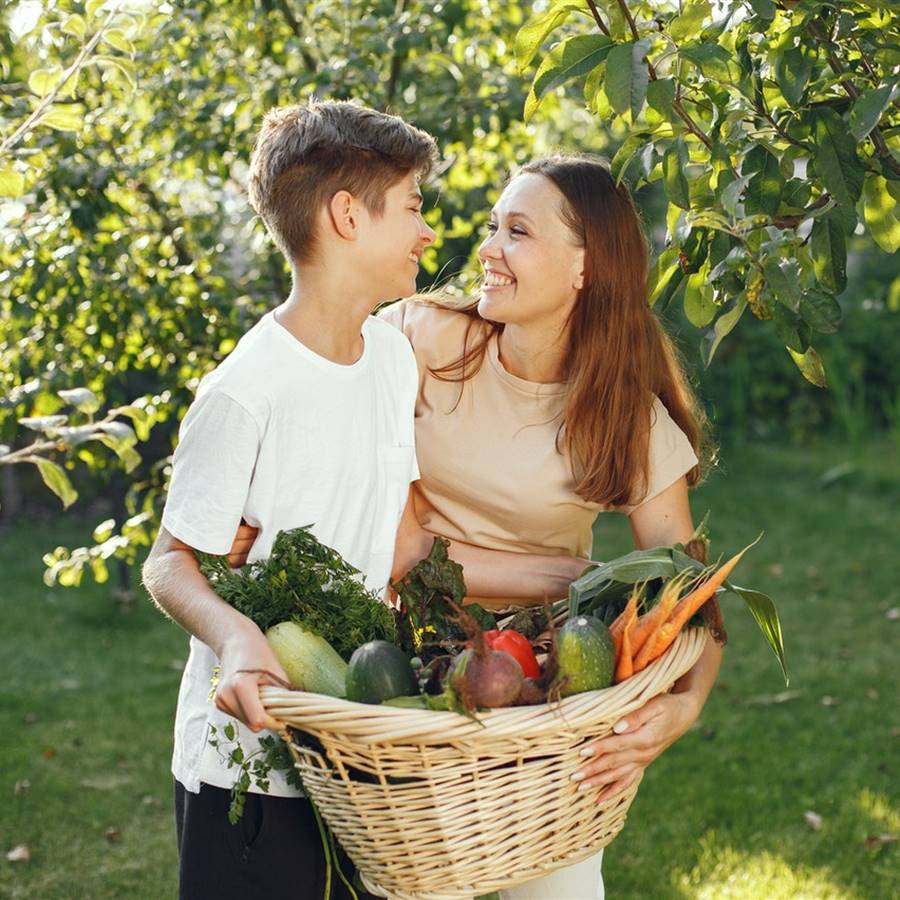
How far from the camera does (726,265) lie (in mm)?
1927

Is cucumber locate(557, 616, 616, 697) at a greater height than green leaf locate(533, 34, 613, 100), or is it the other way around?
green leaf locate(533, 34, 613, 100)

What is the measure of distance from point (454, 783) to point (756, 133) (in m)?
1.09

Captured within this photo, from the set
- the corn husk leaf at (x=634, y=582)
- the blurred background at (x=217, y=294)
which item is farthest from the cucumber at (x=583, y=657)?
the blurred background at (x=217, y=294)

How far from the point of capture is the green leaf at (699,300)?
7.16ft

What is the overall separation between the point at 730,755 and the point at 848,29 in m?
3.21

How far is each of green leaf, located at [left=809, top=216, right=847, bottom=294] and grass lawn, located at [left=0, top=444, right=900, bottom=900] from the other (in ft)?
7.14

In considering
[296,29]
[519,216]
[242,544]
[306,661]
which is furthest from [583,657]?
[296,29]

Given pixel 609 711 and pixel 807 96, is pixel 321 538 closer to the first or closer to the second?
pixel 609 711

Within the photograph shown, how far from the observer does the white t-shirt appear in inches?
81.8

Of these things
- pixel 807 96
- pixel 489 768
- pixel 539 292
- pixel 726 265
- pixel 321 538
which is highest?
pixel 807 96

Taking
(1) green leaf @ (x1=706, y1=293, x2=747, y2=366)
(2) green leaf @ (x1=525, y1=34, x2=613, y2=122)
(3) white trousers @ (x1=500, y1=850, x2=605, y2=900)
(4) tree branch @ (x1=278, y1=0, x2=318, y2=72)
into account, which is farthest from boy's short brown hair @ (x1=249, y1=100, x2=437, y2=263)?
(4) tree branch @ (x1=278, y1=0, x2=318, y2=72)

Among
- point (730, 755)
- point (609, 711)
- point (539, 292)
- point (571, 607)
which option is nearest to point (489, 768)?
point (609, 711)

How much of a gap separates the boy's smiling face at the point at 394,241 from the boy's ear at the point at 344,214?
1 centimetres

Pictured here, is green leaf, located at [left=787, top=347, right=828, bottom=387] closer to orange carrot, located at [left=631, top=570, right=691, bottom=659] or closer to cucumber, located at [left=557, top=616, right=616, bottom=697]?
orange carrot, located at [left=631, top=570, right=691, bottom=659]
